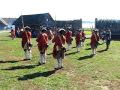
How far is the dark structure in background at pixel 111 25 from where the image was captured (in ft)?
192

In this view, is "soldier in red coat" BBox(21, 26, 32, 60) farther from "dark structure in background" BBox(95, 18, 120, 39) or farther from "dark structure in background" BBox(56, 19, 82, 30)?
"dark structure in background" BBox(56, 19, 82, 30)

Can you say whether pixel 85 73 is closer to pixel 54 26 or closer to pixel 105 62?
pixel 105 62

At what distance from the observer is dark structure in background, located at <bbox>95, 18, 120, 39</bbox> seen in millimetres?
58566

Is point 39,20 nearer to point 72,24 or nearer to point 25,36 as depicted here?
point 72,24

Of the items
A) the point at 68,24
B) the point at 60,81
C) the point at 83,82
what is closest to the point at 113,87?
the point at 83,82

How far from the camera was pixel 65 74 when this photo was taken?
57.8 ft

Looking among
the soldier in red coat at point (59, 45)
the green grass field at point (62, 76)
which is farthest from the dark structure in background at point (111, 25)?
the soldier in red coat at point (59, 45)

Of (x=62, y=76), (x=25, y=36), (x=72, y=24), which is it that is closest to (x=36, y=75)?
(x=62, y=76)

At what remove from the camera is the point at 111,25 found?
6084 centimetres

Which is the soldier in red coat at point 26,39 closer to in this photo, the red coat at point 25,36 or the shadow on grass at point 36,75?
the red coat at point 25,36

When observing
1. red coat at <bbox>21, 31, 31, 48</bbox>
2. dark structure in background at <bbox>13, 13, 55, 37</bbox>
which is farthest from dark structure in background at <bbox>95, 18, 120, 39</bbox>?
red coat at <bbox>21, 31, 31, 48</bbox>

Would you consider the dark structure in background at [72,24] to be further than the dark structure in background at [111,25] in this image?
Yes

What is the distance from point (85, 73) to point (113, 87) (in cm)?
350

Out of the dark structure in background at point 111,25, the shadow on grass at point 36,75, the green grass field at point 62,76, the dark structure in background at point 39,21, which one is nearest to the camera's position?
the green grass field at point 62,76
